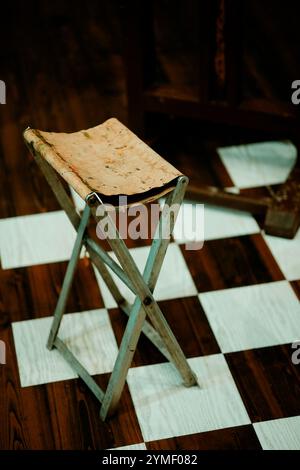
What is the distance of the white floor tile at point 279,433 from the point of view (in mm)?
1911

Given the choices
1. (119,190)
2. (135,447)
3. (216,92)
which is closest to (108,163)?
(119,190)

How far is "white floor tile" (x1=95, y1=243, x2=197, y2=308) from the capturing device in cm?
238

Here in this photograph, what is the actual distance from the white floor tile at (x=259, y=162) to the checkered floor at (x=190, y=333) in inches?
9.6

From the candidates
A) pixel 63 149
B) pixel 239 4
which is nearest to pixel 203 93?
pixel 239 4

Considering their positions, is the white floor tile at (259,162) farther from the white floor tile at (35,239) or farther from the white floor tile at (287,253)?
the white floor tile at (35,239)

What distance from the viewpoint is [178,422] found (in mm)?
1979

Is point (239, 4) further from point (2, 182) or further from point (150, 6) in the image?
point (2, 182)

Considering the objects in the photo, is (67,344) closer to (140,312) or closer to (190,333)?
(190,333)

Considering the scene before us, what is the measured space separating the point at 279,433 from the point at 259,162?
4.31 feet

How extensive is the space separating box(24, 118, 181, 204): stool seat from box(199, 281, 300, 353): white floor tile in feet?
2.15

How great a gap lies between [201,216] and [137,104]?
49 cm

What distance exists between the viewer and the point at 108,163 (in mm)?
1832

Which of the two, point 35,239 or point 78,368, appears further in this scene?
point 35,239

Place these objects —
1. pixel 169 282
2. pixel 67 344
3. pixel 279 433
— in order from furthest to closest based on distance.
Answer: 1. pixel 169 282
2. pixel 67 344
3. pixel 279 433
